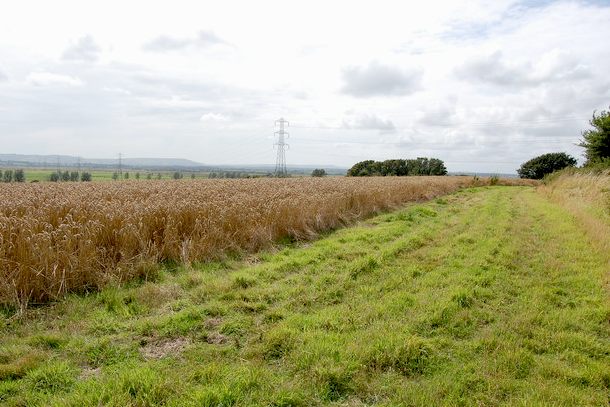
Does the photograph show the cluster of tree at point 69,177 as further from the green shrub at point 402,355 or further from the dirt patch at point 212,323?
the green shrub at point 402,355

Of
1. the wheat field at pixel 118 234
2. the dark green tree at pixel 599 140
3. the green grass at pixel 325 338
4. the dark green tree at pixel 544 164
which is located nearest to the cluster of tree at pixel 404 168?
the dark green tree at pixel 544 164

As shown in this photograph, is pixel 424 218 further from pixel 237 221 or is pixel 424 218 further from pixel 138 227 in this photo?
pixel 138 227

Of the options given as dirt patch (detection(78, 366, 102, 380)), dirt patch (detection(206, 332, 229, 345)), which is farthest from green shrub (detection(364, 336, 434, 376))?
dirt patch (detection(78, 366, 102, 380))

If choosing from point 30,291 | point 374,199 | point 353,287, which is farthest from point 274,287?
point 374,199

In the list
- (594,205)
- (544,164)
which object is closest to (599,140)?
(594,205)

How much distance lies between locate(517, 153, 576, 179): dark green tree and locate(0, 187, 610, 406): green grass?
73972mm

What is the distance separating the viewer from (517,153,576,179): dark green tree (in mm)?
70375

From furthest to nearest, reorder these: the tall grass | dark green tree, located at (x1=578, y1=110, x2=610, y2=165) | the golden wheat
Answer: dark green tree, located at (x1=578, y1=110, x2=610, y2=165), the tall grass, the golden wheat

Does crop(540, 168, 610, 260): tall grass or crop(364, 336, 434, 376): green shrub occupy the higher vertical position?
crop(540, 168, 610, 260): tall grass

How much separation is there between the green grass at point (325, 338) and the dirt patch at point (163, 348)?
3 centimetres

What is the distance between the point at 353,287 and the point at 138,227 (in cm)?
425

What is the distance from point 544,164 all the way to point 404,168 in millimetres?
24867

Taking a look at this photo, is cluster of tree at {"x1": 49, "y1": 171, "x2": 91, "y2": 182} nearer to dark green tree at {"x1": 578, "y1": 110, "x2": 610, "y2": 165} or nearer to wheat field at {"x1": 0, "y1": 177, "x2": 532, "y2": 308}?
wheat field at {"x1": 0, "y1": 177, "x2": 532, "y2": 308}

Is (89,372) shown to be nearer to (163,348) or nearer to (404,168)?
(163,348)
